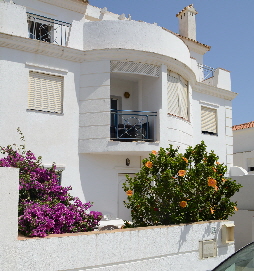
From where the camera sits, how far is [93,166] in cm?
1180

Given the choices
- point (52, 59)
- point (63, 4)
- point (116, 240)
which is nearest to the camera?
point (116, 240)

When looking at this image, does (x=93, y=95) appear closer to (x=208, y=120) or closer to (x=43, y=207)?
(x=43, y=207)

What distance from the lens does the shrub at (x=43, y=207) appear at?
18.1 feet

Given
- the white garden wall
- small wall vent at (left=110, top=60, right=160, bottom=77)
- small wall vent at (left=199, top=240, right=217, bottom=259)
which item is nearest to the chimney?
small wall vent at (left=110, top=60, right=160, bottom=77)

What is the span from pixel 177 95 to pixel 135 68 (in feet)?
6.75

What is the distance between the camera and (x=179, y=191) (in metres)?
7.38

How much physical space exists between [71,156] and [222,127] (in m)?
8.18

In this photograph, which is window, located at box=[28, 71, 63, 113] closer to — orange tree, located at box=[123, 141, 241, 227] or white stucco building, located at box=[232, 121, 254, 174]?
orange tree, located at box=[123, 141, 241, 227]

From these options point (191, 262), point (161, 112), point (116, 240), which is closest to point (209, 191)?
point (191, 262)

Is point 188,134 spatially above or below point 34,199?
above

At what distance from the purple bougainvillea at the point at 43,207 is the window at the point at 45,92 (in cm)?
379

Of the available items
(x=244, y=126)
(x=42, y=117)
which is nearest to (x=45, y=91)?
(x=42, y=117)

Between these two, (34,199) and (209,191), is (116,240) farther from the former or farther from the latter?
(209,191)

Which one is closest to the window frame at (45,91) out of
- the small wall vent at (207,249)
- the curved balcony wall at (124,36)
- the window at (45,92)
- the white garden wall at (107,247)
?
the window at (45,92)
